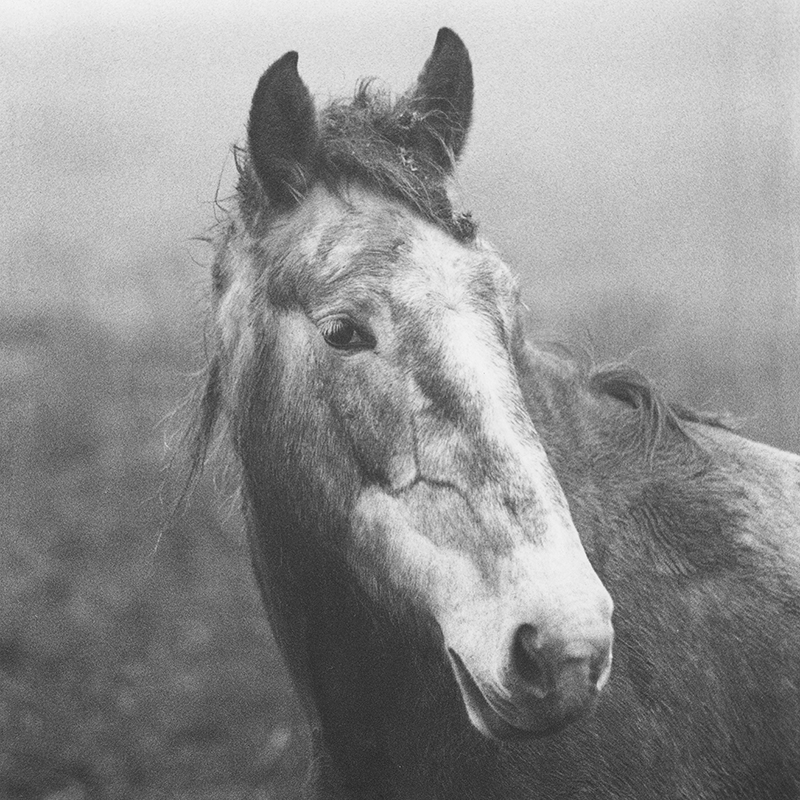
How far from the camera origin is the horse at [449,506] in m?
1.84

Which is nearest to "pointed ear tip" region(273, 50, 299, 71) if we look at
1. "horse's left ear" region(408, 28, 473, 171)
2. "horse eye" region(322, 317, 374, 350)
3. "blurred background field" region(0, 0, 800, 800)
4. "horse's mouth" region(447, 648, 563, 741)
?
"horse's left ear" region(408, 28, 473, 171)

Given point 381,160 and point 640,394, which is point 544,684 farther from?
point 381,160

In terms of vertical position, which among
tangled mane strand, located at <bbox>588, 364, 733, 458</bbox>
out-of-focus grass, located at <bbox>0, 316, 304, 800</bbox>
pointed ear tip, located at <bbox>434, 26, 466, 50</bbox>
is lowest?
out-of-focus grass, located at <bbox>0, 316, 304, 800</bbox>

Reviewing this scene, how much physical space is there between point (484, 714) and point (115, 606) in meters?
1.91

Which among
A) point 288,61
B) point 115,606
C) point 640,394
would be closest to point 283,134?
point 288,61

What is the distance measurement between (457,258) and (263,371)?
0.54 metres

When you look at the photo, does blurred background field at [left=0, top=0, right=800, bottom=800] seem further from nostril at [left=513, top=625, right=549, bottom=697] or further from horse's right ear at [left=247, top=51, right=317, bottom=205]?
nostril at [left=513, top=625, right=549, bottom=697]

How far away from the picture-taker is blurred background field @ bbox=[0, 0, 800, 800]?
3.26 m

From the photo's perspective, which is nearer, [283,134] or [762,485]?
[283,134]

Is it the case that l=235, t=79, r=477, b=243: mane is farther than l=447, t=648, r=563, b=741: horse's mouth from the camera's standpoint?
Yes

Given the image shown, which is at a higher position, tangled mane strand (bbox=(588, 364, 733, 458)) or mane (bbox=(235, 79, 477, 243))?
mane (bbox=(235, 79, 477, 243))

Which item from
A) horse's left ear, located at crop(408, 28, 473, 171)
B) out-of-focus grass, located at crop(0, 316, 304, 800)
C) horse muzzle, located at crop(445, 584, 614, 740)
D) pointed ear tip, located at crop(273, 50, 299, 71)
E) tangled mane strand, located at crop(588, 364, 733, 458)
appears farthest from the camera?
out-of-focus grass, located at crop(0, 316, 304, 800)

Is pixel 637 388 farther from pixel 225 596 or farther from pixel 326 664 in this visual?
pixel 225 596

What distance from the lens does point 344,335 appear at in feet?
6.70
